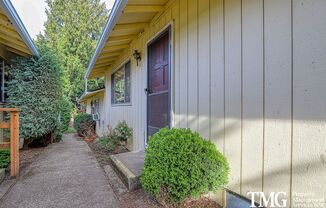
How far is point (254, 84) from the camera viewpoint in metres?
1.96

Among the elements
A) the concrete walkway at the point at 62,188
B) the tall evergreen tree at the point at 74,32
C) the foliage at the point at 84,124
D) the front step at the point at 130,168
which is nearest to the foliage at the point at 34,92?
the concrete walkway at the point at 62,188

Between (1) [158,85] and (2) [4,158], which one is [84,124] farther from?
(1) [158,85]

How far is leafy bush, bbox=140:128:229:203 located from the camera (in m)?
2.13

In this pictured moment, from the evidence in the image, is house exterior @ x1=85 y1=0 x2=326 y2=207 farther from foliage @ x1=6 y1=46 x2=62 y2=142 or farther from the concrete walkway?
foliage @ x1=6 y1=46 x2=62 y2=142

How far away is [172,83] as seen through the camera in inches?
→ 140

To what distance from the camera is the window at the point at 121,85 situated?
659 centimetres

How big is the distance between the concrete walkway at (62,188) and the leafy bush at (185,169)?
838 millimetres

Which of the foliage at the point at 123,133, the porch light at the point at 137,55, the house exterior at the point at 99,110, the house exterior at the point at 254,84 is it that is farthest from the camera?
the house exterior at the point at 99,110

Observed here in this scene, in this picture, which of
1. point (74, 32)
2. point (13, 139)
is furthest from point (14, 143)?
point (74, 32)

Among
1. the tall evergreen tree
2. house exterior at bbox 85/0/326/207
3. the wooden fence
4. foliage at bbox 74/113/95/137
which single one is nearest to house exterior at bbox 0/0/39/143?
the wooden fence

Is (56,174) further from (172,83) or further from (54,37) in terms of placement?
(54,37)

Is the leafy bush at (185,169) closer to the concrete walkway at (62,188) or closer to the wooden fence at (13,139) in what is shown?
the concrete walkway at (62,188)

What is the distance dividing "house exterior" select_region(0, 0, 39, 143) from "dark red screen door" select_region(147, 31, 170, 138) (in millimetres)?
2524

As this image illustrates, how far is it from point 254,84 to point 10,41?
6.15m
